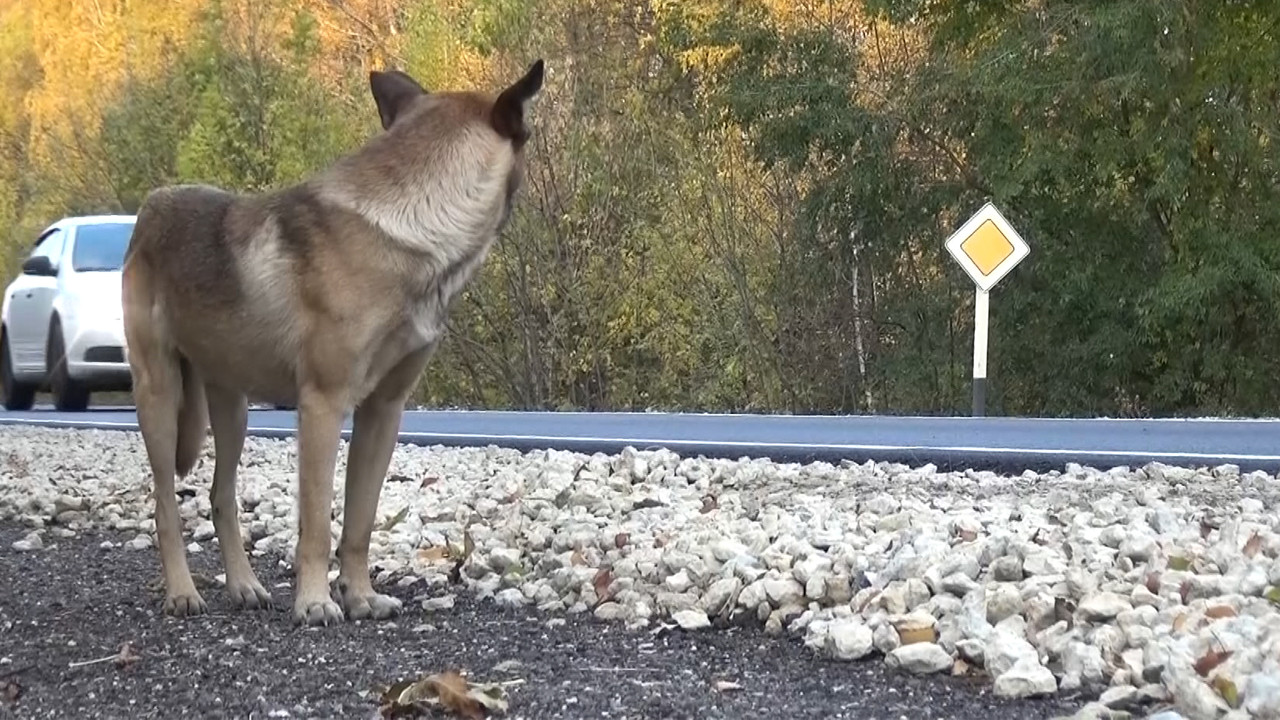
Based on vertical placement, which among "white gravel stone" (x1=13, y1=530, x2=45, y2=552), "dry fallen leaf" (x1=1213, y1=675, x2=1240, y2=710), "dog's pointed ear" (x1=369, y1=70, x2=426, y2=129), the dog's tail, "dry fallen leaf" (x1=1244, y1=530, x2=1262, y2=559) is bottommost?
"white gravel stone" (x1=13, y1=530, x2=45, y2=552)

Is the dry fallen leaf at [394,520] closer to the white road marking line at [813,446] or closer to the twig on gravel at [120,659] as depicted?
the twig on gravel at [120,659]

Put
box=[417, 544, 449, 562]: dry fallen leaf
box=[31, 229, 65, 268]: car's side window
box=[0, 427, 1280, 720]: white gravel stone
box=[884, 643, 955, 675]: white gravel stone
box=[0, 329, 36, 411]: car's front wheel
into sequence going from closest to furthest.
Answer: box=[0, 427, 1280, 720]: white gravel stone → box=[884, 643, 955, 675]: white gravel stone → box=[417, 544, 449, 562]: dry fallen leaf → box=[31, 229, 65, 268]: car's side window → box=[0, 329, 36, 411]: car's front wheel

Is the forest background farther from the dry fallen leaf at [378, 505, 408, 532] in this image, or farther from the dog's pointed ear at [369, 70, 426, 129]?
the dog's pointed ear at [369, 70, 426, 129]

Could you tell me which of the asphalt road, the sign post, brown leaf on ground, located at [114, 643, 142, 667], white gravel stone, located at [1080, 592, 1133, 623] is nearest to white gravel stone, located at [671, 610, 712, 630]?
white gravel stone, located at [1080, 592, 1133, 623]

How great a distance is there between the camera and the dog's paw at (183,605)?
5668 mm

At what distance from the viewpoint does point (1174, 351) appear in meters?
19.1

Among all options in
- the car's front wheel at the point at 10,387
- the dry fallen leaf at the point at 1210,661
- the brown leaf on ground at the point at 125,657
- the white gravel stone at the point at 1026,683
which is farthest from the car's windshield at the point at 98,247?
the dry fallen leaf at the point at 1210,661

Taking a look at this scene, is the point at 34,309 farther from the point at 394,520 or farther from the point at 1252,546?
the point at 1252,546

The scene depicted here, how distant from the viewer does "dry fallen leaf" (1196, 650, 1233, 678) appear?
3.74 metres

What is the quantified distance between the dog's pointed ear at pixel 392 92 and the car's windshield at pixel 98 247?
1180cm

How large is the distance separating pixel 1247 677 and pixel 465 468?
20.6 ft

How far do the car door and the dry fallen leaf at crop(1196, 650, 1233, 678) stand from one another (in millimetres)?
14922

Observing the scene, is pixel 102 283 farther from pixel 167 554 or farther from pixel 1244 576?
pixel 1244 576

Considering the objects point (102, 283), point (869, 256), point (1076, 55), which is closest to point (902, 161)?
point (869, 256)
